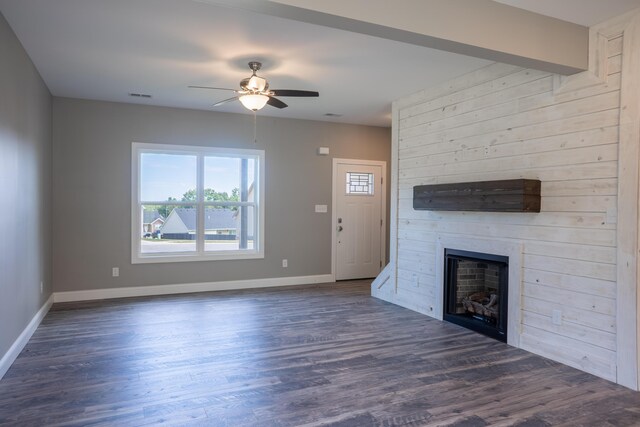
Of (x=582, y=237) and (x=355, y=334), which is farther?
(x=355, y=334)

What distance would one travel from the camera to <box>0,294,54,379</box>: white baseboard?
3.14 meters

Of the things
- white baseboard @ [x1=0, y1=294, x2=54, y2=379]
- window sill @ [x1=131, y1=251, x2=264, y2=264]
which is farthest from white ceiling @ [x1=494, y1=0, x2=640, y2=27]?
window sill @ [x1=131, y1=251, x2=264, y2=264]

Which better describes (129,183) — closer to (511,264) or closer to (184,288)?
(184,288)

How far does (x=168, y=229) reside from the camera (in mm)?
6137

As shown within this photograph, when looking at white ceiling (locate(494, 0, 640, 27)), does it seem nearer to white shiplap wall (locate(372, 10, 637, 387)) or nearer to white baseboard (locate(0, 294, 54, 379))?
white shiplap wall (locate(372, 10, 637, 387))

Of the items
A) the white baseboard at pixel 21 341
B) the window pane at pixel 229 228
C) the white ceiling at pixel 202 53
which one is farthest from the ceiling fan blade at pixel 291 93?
the white baseboard at pixel 21 341

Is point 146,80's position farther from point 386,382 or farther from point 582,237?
point 582,237

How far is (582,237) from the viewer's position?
130 inches

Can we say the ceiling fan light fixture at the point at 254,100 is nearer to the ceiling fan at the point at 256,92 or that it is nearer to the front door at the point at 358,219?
the ceiling fan at the point at 256,92

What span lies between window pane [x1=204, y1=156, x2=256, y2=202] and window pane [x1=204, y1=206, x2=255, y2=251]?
0.17 m

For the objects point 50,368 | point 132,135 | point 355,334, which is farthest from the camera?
point 132,135

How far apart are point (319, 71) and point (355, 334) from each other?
2.71 metres

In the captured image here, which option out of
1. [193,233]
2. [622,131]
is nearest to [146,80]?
[193,233]

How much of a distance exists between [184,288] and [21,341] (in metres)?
2.54
